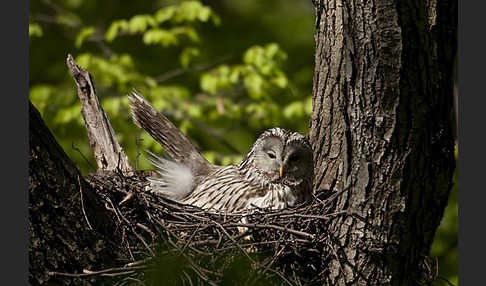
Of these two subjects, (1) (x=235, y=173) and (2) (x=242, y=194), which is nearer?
(2) (x=242, y=194)

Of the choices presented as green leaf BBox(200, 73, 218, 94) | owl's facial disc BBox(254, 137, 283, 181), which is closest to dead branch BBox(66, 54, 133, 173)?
owl's facial disc BBox(254, 137, 283, 181)

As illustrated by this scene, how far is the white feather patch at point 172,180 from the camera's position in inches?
189

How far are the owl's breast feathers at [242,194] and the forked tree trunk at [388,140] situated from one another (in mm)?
1141

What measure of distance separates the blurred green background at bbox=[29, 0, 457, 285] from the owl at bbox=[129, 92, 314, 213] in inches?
18.0

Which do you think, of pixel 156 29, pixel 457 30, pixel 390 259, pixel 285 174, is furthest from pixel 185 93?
pixel 390 259

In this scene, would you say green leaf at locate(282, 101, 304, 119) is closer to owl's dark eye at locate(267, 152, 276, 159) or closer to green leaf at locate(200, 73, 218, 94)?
green leaf at locate(200, 73, 218, 94)

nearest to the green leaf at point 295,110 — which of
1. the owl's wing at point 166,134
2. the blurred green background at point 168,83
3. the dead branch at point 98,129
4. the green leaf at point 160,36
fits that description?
the blurred green background at point 168,83

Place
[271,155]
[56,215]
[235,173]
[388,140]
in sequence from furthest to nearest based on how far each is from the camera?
[235,173] < [271,155] < [388,140] < [56,215]

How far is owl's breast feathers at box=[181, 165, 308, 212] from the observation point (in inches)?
168

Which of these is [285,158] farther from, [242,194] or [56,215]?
[56,215]

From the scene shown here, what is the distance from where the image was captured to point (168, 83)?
1059 centimetres

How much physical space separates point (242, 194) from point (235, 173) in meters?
0.38

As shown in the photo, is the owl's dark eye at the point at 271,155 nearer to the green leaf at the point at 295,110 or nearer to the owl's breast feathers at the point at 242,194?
the owl's breast feathers at the point at 242,194

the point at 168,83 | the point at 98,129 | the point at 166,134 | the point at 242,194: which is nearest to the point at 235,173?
the point at 242,194
